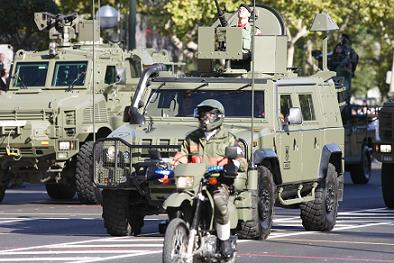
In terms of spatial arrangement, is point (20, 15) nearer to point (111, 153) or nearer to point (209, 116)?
point (111, 153)

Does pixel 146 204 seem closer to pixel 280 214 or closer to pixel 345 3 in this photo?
pixel 280 214

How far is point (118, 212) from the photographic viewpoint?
17141 mm

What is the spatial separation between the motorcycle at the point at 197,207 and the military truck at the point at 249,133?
2258 millimetres

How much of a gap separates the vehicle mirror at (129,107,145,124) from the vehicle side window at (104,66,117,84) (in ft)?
27.2

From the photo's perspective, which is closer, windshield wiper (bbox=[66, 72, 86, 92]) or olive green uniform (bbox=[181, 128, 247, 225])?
olive green uniform (bbox=[181, 128, 247, 225])

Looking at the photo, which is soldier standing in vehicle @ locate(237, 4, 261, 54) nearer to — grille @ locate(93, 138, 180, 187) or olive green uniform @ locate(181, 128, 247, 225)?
grille @ locate(93, 138, 180, 187)

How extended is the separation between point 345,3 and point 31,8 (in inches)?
Answer: 572

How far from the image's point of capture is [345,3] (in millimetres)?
49594

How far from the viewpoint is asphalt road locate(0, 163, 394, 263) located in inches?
599

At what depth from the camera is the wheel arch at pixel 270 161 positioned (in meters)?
16.9

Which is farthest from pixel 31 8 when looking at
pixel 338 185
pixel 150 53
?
pixel 338 185

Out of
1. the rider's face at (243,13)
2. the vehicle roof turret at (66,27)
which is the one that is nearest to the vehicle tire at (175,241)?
the rider's face at (243,13)

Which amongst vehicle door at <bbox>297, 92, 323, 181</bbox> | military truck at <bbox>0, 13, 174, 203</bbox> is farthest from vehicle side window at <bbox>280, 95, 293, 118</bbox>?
military truck at <bbox>0, 13, 174, 203</bbox>

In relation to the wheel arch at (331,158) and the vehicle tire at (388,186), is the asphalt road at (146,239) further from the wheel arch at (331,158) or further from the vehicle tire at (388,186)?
the wheel arch at (331,158)
